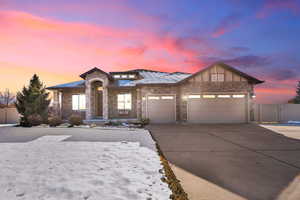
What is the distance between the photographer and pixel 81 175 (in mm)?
2941

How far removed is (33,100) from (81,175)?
13.8m

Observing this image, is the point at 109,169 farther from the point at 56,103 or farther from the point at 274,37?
the point at 274,37

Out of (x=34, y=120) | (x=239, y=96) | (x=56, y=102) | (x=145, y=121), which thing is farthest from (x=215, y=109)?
(x=56, y=102)

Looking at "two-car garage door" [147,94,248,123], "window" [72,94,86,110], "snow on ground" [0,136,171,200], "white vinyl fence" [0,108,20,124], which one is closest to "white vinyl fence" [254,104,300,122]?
"two-car garage door" [147,94,248,123]

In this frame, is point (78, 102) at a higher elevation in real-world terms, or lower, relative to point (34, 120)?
higher

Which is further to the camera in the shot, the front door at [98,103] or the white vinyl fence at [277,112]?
the front door at [98,103]

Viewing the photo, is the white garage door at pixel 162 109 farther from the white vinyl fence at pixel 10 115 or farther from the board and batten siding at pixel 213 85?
the white vinyl fence at pixel 10 115

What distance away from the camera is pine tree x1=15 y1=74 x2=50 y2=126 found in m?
12.5

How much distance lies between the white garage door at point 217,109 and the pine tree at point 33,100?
1347 cm

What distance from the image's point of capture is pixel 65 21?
33.8 ft

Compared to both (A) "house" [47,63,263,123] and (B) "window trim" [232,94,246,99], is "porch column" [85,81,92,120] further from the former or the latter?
(B) "window trim" [232,94,246,99]

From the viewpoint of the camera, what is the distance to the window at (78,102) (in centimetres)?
1460

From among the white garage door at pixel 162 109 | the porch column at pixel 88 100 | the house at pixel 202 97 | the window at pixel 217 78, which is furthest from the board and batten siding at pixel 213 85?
the porch column at pixel 88 100

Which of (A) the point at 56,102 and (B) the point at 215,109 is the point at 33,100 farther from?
(B) the point at 215,109
